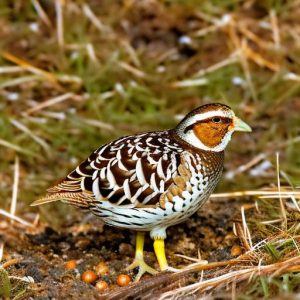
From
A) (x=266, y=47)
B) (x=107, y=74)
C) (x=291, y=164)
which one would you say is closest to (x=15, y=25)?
(x=107, y=74)

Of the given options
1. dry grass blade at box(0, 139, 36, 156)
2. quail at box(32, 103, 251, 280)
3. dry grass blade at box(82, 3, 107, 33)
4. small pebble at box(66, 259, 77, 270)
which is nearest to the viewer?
quail at box(32, 103, 251, 280)

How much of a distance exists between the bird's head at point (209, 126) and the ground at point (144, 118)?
1.60 feet

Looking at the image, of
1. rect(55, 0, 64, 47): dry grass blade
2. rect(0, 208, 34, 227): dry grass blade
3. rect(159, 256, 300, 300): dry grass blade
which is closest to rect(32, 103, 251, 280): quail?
rect(159, 256, 300, 300): dry grass blade

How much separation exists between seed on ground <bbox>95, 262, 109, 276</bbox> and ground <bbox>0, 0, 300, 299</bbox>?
5cm

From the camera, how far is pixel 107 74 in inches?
244

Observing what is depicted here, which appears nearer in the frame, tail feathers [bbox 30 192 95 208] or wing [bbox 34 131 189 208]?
wing [bbox 34 131 189 208]

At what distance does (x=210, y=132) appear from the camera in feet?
13.5

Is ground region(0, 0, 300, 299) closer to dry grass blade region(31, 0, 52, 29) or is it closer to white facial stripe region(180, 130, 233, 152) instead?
dry grass blade region(31, 0, 52, 29)

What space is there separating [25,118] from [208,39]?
1762 millimetres

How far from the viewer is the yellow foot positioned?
13.4 feet

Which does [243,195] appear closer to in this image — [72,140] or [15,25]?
[72,140]

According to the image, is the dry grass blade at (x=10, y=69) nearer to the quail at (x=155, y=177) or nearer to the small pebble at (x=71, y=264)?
the quail at (x=155, y=177)

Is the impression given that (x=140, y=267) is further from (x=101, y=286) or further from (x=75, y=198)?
(x=75, y=198)

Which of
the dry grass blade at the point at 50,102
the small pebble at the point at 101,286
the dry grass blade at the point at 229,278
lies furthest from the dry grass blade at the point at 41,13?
the dry grass blade at the point at 229,278
